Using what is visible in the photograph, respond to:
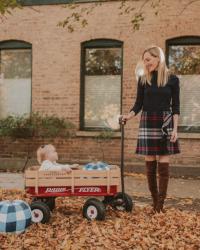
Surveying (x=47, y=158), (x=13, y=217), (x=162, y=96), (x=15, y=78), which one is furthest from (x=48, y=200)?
(x=15, y=78)

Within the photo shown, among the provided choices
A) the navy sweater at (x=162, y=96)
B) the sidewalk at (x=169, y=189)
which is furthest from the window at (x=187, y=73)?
the navy sweater at (x=162, y=96)

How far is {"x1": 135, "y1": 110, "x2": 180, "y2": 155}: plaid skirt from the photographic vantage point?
6.54m

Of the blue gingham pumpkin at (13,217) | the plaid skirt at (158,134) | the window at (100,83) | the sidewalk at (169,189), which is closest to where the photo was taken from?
the blue gingham pumpkin at (13,217)

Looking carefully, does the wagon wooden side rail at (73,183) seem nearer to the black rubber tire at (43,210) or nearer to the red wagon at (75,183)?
the red wagon at (75,183)

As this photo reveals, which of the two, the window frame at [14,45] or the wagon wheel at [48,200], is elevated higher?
the window frame at [14,45]

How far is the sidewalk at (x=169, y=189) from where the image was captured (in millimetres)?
8008

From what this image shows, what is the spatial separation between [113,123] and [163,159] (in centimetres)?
672

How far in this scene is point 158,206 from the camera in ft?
21.8

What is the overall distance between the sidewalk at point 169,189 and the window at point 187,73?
74.1 inches

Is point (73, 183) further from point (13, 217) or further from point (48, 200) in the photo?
point (13, 217)

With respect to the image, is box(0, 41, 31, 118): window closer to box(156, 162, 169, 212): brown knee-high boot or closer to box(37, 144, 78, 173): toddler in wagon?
box(37, 144, 78, 173): toddler in wagon

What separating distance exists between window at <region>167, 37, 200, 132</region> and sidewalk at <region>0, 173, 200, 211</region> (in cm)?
188

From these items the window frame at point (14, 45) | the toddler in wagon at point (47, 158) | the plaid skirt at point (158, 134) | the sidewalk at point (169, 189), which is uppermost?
the window frame at point (14, 45)

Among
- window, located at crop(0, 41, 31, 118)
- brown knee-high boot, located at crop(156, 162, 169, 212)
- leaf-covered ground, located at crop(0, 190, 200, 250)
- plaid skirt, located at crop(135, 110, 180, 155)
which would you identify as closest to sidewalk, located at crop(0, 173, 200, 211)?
leaf-covered ground, located at crop(0, 190, 200, 250)
